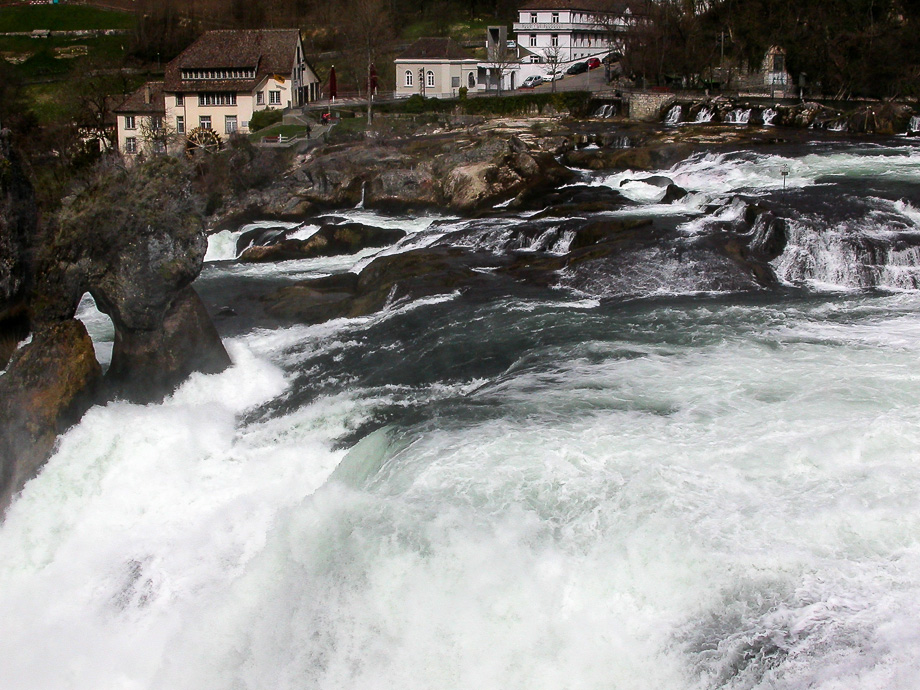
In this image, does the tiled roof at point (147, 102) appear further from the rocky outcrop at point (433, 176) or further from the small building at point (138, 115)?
the rocky outcrop at point (433, 176)

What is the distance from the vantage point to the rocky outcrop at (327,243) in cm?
3195

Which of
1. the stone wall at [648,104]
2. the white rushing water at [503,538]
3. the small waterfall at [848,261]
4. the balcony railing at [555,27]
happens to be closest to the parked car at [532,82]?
the balcony railing at [555,27]

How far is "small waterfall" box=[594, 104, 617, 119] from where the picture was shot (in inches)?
2327

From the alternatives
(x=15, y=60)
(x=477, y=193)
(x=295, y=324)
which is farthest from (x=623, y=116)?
(x=15, y=60)

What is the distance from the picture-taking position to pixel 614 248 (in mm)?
26141

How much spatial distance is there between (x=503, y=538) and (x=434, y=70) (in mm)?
61295

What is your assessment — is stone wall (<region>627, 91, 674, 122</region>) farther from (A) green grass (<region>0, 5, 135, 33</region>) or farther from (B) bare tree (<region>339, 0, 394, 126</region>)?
(A) green grass (<region>0, 5, 135, 33</region>)

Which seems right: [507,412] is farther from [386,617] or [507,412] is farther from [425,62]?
[425,62]

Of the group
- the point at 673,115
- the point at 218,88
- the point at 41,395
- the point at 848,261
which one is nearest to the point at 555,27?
the point at 673,115

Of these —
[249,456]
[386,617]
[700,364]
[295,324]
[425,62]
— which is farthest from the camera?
[425,62]

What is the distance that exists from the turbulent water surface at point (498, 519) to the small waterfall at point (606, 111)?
132ft

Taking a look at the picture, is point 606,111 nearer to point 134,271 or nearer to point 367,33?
point 367,33

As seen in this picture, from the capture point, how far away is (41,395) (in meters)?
16.9

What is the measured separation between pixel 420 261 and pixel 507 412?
10683 mm
